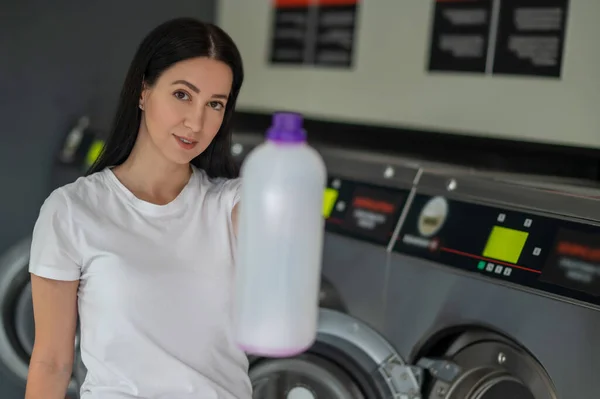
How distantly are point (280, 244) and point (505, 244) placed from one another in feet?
Result: 1.82

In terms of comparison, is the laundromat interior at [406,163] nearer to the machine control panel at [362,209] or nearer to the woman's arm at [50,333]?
the machine control panel at [362,209]

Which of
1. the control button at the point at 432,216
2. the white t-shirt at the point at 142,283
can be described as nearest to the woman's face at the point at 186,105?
the white t-shirt at the point at 142,283

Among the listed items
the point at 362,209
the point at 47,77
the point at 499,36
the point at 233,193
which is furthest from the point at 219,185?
the point at 47,77

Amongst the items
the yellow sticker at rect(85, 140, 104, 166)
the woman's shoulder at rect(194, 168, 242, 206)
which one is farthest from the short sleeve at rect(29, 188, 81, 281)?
the yellow sticker at rect(85, 140, 104, 166)

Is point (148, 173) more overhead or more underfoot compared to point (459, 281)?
more overhead

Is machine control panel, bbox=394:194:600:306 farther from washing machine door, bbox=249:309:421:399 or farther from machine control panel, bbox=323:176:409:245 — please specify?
washing machine door, bbox=249:309:421:399

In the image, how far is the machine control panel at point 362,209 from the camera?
159 centimetres

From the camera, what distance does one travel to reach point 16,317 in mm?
1923

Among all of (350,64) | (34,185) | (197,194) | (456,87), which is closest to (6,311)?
(34,185)

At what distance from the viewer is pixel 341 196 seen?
1.70m

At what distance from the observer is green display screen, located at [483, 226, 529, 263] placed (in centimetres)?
138

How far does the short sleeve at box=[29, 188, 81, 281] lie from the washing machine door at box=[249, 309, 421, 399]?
59cm

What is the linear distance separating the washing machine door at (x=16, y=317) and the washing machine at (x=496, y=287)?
886 millimetres

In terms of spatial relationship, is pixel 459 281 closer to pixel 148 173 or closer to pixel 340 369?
pixel 340 369
